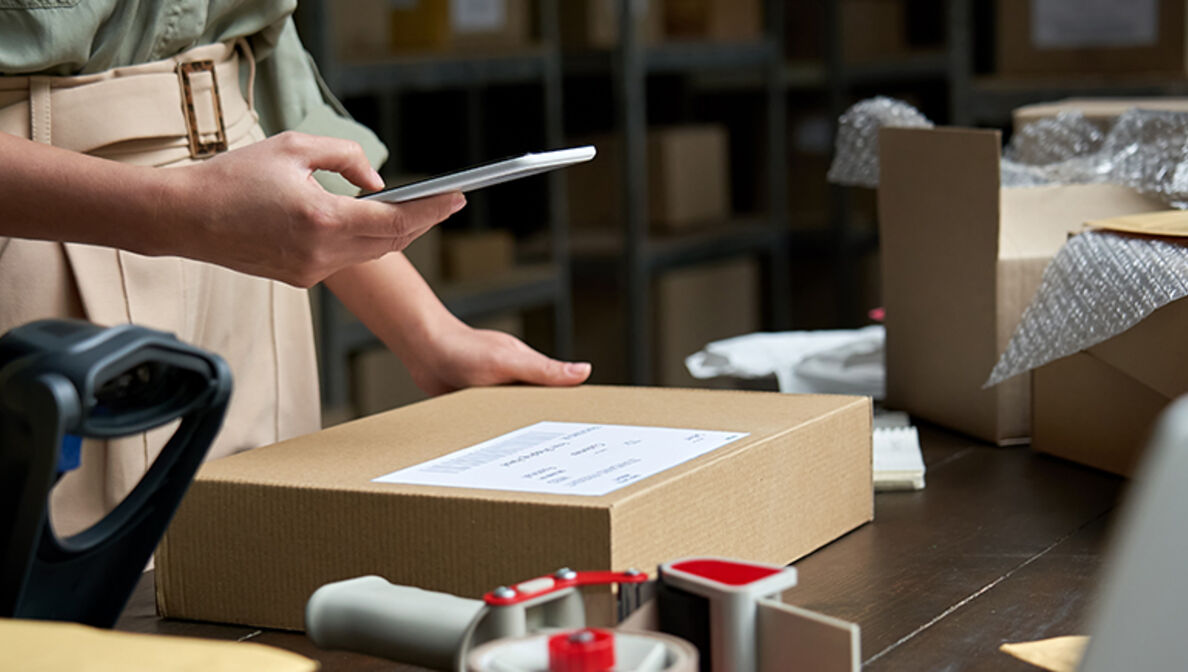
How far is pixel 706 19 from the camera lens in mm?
3322

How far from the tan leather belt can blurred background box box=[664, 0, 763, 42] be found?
2.39 m

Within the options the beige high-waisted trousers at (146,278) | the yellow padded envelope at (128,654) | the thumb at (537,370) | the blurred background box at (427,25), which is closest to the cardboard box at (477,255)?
the blurred background box at (427,25)

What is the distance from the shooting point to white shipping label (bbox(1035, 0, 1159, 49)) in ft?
8.28

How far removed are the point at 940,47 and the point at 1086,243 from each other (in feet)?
9.66

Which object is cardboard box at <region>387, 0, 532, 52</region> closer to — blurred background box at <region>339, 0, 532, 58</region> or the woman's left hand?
blurred background box at <region>339, 0, 532, 58</region>

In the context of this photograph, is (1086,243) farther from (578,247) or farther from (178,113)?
(578,247)

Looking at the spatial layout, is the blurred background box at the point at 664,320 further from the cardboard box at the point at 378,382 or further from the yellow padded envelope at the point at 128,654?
the yellow padded envelope at the point at 128,654

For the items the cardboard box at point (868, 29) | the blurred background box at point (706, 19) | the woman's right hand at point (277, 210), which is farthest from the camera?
the cardboard box at point (868, 29)

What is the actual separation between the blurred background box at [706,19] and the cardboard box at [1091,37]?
2.72 feet

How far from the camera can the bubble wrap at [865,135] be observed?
122cm

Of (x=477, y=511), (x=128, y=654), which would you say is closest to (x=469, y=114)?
(x=477, y=511)

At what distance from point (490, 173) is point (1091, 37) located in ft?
7.16

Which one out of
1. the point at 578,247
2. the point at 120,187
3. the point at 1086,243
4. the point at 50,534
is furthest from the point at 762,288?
the point at 50,534

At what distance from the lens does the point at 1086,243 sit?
90 cm
